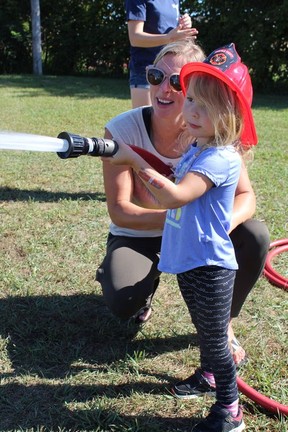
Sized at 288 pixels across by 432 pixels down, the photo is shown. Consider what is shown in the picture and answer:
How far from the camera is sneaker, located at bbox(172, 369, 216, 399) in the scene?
2.44 m

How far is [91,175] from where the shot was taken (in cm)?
588

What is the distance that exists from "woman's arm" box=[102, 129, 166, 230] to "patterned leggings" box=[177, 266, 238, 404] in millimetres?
533

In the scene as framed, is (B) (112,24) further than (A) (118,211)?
Yes

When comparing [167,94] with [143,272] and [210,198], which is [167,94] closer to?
[210,198]

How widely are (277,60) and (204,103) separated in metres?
13.6

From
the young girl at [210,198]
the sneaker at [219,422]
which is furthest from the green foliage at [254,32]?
the sneaker at [219,422]

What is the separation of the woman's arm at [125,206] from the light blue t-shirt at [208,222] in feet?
1.87

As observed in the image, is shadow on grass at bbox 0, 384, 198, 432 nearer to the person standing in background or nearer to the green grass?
the green grass

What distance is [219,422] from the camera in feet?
7.14

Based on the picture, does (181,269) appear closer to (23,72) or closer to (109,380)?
(109,380)

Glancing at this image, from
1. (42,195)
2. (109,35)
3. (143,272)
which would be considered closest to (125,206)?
(143,272)

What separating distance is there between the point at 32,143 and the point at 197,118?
0.65m

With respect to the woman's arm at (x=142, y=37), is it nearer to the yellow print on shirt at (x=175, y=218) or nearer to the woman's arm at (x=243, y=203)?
the woman's arm at (x=243, y=203)

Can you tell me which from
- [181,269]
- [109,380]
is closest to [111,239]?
[109,380]
